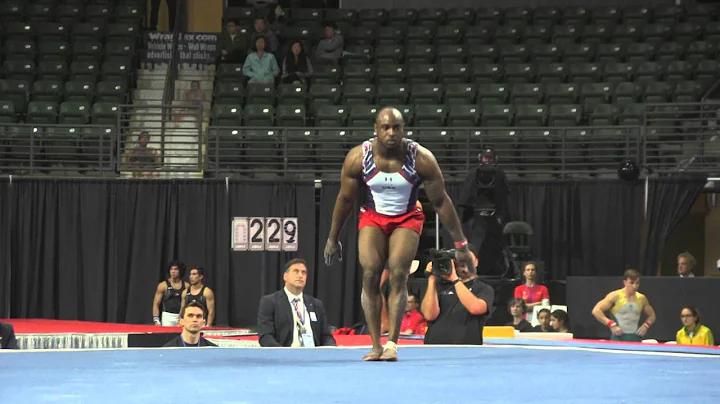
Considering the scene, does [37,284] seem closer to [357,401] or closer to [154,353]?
[154,353]

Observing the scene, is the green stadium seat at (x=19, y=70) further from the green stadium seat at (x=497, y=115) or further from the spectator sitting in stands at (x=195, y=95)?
the green stadium seat at (x=497, y=115)

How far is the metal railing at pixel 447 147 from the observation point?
14.8m

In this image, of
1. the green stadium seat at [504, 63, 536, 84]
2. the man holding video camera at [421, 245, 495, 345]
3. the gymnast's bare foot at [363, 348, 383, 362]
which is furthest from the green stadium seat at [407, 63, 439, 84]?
the gymnast's bare foot at [363, 348, 383, 362]

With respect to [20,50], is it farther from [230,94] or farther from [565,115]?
[565,115]

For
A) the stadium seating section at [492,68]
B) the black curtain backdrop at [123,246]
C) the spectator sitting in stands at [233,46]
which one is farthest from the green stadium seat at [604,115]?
the spectator sitting in stands at [233,46]

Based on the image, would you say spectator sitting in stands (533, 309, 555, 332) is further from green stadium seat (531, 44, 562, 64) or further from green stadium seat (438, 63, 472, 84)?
green stadium seat (531, 44, 562, 64)

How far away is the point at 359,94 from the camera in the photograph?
16.4 metres

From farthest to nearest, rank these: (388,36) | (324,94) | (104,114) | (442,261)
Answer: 1. (388,36)
2. (324,94)
3. (104,114)
4. (442,261)

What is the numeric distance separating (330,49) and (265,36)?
0.99m

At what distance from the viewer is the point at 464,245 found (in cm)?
650

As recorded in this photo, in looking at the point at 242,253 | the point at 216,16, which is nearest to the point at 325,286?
the point at 242,253

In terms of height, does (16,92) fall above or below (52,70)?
below

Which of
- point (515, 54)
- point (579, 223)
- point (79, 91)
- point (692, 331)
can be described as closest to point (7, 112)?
point (79, 91)

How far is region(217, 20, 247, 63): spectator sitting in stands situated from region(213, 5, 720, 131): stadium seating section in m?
0.32
